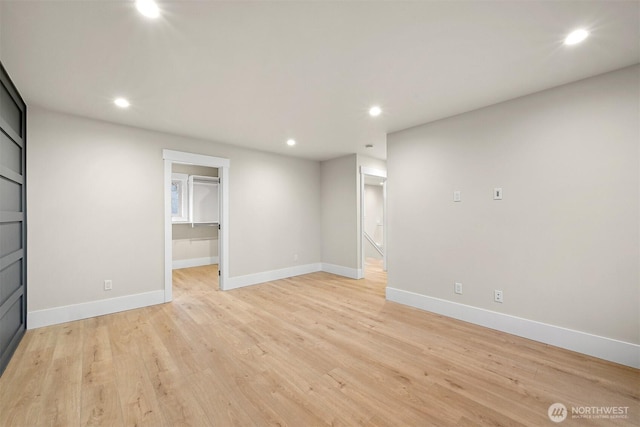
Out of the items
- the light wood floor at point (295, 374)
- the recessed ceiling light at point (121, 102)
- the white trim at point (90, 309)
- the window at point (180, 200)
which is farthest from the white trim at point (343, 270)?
the recessed ceiling light at point (121, 102)

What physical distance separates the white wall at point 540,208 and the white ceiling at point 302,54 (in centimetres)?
28

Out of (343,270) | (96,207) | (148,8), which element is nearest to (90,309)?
(96,207)

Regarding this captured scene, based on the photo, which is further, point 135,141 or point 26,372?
point 135,141

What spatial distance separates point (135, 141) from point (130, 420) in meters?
3.21

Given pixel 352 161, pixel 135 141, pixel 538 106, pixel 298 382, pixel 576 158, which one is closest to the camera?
pixel 298 382

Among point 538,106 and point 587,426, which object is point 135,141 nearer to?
point 538,106

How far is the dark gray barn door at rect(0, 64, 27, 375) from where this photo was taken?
7.12 ft

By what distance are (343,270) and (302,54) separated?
407cm

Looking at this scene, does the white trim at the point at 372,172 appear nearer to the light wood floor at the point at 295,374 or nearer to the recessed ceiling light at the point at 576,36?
the light wood floor at the point at 295,374

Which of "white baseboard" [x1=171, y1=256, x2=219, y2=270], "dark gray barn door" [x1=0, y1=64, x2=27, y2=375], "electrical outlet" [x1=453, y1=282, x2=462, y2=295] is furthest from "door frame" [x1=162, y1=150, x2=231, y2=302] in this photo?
"electrical outlet" [x1=453, y1=282, x2=462, y2=295]

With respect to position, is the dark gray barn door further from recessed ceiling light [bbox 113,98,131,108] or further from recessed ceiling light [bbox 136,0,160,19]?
recessed ceiling light [bbox 136,0,160,19]

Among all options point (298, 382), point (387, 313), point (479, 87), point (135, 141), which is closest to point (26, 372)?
point (298, 382)

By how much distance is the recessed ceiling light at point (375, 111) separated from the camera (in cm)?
295

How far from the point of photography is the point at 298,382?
6.38 ft
